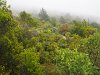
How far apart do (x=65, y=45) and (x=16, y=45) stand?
86.4ft

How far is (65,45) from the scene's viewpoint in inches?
3152

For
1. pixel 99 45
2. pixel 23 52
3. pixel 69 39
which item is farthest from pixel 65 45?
pixel 23 52

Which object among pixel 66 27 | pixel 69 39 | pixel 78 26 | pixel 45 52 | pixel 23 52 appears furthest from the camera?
pixel 66 27

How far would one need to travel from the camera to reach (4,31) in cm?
5391

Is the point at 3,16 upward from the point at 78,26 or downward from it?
upward

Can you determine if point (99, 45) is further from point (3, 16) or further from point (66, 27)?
point (66, 27)

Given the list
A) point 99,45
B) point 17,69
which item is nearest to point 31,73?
point 17,69

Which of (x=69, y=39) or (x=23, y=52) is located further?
(x=69, y=39)

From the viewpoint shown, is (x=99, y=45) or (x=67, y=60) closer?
(x=67, y=60)

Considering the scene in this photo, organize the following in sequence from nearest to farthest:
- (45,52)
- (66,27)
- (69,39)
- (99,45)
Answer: (99,45) → (45,52) → (69,39) → (66,27)

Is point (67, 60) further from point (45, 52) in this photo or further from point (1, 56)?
point (45, 52)

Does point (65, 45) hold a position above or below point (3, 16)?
below

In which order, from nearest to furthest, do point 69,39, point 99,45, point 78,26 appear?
1. point 99,45
2. point 69,39
3. point 78,26

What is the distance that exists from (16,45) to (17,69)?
3896mm
